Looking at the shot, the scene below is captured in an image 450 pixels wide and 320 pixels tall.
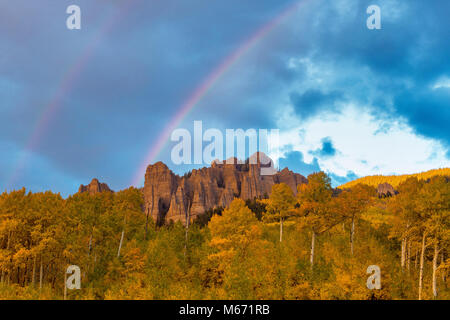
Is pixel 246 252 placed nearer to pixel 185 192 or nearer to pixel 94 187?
pixel 185 192

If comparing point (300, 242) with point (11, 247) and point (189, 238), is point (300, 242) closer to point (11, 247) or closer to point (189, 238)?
point (189, 238)

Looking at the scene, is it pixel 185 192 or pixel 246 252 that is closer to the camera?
pixel 246 252

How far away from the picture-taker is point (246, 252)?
49531 millimetres

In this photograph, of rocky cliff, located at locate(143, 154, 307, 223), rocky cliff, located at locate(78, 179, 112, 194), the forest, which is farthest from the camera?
rocky cliff, located at locate(78, 179, 112, 194)

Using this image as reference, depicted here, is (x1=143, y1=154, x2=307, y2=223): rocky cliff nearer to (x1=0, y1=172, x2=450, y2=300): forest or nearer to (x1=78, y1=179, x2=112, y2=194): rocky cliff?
Answer: (x1=78, y1=179, x2=112, y2=194): rocky cliff

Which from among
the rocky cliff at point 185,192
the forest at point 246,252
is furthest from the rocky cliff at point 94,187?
the forest at point 246,252

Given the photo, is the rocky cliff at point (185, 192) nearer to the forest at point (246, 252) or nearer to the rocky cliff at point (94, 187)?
the rocky cliff at point (94, 187)

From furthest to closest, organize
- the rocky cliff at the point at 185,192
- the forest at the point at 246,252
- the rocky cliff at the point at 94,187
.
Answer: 1. the rocky cliff at the point at 94,187
2. the rocky cliff at the point at 185,192
3. the forest at the point at 246,252

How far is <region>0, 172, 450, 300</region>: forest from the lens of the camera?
40.2 meters

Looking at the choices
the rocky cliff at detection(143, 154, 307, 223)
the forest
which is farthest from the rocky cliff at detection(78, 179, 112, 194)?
the forest

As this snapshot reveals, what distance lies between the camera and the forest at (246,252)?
132 feet

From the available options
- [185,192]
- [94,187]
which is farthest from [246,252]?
[94,187]

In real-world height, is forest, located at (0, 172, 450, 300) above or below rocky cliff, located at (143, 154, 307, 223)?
below
